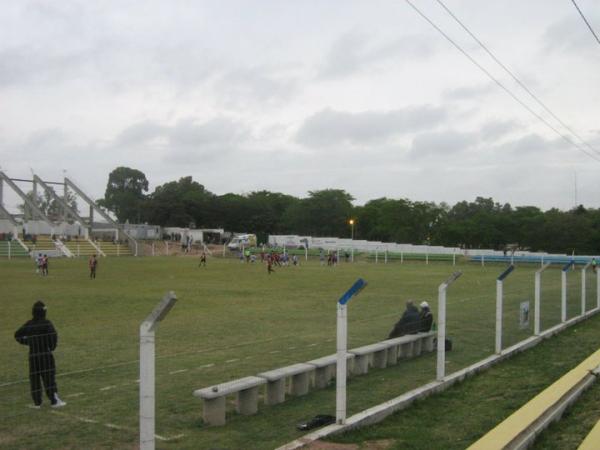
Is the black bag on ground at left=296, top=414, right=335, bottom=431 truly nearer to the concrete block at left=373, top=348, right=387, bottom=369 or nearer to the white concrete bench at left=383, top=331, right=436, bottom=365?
the concrete block at left=373, top=348, right=387, bottom=369

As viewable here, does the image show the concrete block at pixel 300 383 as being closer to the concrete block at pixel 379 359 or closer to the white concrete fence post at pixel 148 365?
the concrete block at pixel 379 359

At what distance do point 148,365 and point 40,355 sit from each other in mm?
4311

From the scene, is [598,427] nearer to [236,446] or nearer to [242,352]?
[236,446]

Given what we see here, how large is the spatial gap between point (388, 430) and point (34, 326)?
4770mm

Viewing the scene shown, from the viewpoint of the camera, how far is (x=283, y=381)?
27.0ft

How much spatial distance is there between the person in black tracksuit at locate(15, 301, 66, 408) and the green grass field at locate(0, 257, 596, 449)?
0.22 meters

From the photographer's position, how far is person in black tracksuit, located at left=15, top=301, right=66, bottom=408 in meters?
7.96

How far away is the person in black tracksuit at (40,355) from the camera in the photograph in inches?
313

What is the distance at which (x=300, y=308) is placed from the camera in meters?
20.5

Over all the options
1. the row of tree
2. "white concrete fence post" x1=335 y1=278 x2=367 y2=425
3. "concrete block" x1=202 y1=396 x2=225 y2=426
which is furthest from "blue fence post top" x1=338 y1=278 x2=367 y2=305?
the row of tree

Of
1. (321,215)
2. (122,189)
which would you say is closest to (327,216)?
(321,215)

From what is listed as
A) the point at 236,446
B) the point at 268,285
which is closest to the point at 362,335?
the point at 236,446

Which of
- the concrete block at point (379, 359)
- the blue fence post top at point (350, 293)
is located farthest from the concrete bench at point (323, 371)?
the blue fence post top at point (350, 293)

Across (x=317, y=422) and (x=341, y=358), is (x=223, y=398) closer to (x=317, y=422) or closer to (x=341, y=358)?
(x=317, y=422)
